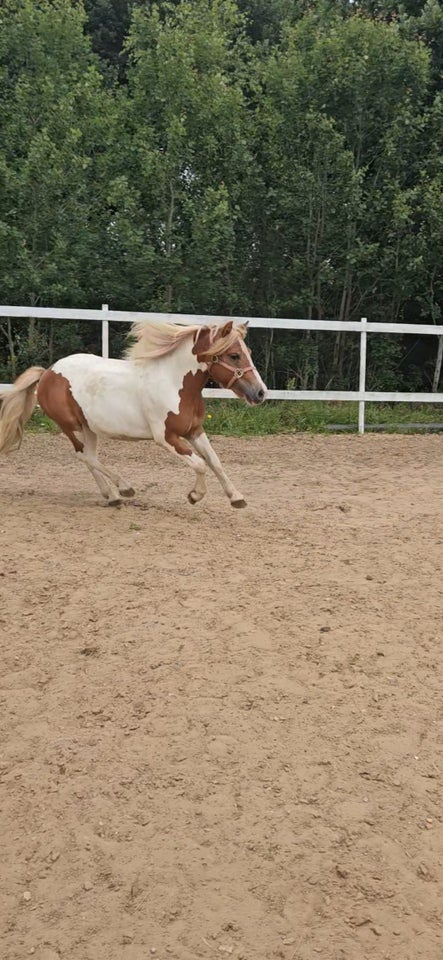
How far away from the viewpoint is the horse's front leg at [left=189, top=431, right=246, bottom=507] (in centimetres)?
612

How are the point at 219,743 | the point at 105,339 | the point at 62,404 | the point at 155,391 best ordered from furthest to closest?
the point at 105,339 → the point at 62,404 → the point at 155,391 → the point at 219,743

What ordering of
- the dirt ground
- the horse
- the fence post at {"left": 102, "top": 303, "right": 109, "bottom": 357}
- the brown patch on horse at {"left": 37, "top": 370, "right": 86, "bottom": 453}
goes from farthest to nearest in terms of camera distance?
1. the fence post at {"left": 102, "top": 303, "right": 109, "bottom": 357}
2. the brown patch on horse at {"left": 37, "top": 370, "right": 86, "bottom": 453}
3. the horse
4. the dirt ground

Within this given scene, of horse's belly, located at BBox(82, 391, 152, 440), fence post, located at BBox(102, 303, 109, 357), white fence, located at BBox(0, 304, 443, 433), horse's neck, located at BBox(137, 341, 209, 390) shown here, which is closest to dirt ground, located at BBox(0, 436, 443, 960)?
horse's belly, located at BBox(82, 391, 152, 440)

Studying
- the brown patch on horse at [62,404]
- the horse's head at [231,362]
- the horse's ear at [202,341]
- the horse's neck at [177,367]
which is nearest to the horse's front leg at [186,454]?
the horse's neck at [177,367]

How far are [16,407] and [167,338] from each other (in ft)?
4.52

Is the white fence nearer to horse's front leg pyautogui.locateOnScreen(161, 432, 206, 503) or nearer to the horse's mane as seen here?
the horse's mane

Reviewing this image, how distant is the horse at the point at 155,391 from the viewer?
19.7ft

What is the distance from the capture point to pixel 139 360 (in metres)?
6.24

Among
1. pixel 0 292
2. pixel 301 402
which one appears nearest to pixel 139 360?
pixel 301 402

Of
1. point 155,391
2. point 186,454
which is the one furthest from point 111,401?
point 186,454

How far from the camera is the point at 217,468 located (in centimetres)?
612

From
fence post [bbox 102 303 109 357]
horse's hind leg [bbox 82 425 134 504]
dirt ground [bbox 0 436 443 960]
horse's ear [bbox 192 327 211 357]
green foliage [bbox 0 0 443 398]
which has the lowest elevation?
dirt ground [bbox 0 436 443 960]

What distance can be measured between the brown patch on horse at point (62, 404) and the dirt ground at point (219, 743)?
1.06 meters

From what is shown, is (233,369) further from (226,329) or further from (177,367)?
(177,367)
